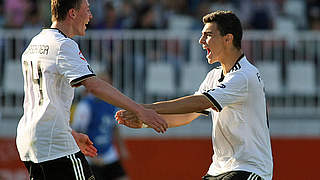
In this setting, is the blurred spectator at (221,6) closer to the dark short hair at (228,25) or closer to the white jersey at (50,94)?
the dark short hair at (228,25)

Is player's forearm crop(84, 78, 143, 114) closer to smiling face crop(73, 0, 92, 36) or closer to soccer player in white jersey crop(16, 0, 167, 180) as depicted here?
soccer player in white jersey crop(16, 0, 167, 180)

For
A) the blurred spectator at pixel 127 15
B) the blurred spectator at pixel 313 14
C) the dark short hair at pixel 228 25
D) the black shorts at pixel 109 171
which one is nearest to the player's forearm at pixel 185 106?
the dark short hair at pixel 228 25

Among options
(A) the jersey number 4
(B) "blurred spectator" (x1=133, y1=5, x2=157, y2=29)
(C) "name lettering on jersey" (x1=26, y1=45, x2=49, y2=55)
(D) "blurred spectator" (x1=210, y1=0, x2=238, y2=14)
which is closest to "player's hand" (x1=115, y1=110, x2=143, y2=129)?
(A) the jersey number 4

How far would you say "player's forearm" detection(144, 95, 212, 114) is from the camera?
6.48m

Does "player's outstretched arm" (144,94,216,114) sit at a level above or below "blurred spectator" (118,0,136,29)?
below

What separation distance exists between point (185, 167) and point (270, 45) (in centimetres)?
269

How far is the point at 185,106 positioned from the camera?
257 inches

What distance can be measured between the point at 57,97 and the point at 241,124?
1618mm

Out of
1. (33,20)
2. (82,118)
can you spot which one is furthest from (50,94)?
(33,20)

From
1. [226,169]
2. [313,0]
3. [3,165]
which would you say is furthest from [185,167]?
[226,169]

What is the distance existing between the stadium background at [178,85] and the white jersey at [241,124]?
6.44m

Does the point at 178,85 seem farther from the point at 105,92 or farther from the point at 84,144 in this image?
the point at 105,92

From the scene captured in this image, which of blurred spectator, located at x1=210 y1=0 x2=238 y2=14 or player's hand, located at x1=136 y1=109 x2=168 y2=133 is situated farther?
blurred spectator, located at x1=210 y1=0 x2=238 y2=14

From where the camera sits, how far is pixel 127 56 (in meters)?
13.4
